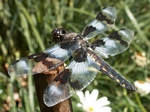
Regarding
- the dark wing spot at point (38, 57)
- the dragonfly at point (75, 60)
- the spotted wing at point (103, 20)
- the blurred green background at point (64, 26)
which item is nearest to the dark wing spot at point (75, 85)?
the dragonfly at point (75, 60)

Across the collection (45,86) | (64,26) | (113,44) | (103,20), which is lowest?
(45,86)

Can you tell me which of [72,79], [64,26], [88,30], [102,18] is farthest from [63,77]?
[64,26]

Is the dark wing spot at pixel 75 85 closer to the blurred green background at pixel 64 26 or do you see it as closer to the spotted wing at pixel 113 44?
the spotted wing at pixel 113 44

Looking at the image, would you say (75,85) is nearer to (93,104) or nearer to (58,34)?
(58,34)

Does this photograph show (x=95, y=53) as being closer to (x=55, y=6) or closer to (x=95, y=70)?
(x=95, y=70)

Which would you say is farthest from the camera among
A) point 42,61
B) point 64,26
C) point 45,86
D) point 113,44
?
point 64,26

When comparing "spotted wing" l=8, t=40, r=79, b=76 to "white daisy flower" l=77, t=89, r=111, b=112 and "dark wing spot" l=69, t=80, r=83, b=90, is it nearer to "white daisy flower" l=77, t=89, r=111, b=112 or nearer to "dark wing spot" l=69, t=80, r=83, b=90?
"dark wing spot" l=69, t=80, r=83, b=90
